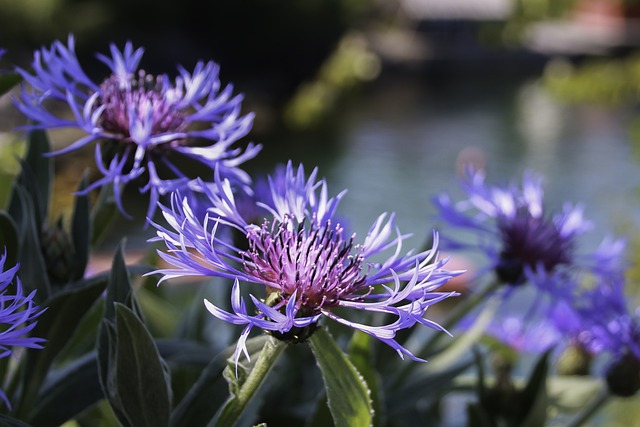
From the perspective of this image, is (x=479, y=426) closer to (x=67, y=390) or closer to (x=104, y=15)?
(x=67, y=390)

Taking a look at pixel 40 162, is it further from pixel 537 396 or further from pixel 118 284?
pixel 537 396

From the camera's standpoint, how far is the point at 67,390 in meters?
0.42

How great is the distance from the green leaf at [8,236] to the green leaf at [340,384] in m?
0.15

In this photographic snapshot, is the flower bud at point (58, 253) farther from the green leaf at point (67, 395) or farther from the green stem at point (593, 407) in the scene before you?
the green stem at point (593, 407)

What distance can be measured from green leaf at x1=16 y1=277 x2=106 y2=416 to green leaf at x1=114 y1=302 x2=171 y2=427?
69 millimetres

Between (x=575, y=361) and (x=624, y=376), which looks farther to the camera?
(x=575, y=361)

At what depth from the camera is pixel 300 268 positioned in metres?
0.34

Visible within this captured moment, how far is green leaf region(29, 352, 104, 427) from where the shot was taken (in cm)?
41

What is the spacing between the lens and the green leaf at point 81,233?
1.41 feet

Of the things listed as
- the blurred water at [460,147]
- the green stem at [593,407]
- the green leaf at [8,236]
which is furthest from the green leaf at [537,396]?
the blurred water at [460,147]

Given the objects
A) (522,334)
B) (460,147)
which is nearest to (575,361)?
(522,334)

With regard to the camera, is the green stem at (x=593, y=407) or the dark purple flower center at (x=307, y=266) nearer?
the dark purple flower center at (x=307, y=266)

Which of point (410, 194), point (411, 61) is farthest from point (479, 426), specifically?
point (411, 61)

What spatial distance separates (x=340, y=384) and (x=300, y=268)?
42mm
